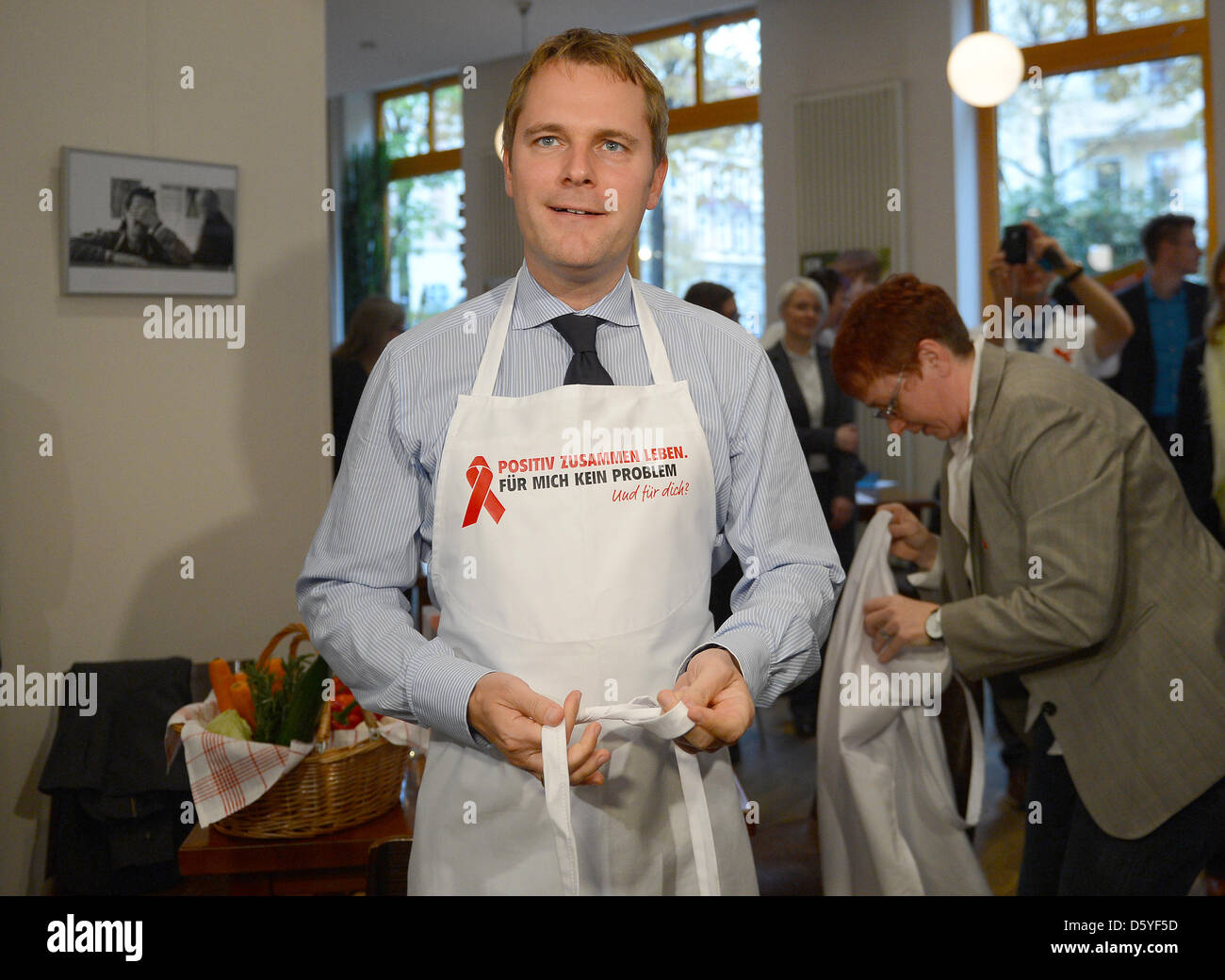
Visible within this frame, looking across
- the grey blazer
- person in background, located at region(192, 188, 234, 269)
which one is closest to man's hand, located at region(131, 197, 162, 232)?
person in background, located at region(192, 188, 234, 269)

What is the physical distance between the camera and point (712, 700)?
117 cm

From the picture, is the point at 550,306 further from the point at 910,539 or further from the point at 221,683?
the point at 910,539

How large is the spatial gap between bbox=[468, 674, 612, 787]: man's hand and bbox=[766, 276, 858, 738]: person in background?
2.60 metres

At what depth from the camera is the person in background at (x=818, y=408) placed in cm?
378

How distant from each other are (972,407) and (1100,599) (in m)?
0.39

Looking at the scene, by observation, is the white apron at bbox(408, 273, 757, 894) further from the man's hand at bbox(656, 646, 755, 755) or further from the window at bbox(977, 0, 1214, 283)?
the window at bbox(977, 0, 1214, 283)

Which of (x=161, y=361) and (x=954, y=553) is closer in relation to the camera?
(x=954, y=553)

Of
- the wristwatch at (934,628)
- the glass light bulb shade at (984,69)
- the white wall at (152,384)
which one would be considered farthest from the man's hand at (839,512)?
the glass light bulb shade at (984,69)

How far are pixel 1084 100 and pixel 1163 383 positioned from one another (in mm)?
2525

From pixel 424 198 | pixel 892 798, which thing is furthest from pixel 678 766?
pixel 424 198

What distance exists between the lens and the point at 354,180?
9219 millimetres

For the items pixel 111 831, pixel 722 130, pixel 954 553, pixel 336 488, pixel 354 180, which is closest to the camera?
pixel 336 488

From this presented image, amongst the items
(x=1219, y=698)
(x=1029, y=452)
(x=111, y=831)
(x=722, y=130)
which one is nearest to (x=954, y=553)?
(x=1029, y=452)
